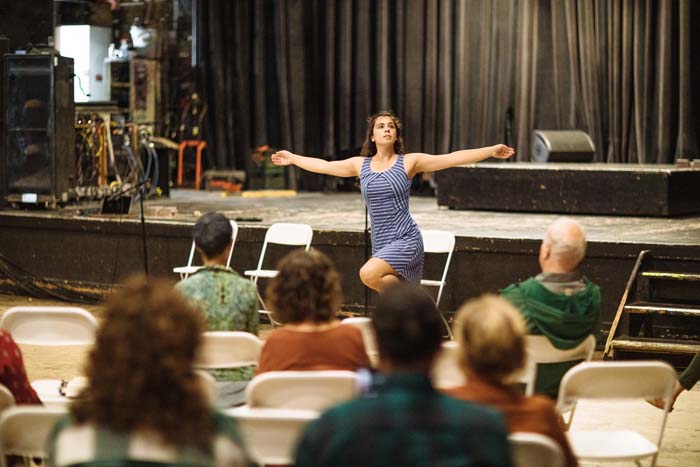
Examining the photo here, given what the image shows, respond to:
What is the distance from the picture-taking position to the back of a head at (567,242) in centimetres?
385

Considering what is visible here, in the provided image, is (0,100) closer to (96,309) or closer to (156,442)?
(96,309)

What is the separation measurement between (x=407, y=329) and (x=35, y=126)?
25.4 feet

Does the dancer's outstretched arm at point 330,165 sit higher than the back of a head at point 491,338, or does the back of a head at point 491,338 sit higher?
the dancer's outstretched arm at point 330,165

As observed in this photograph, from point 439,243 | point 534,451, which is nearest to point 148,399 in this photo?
point 534,451

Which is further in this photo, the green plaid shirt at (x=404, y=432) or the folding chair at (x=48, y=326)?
the folding chair at (x=48, y=326)

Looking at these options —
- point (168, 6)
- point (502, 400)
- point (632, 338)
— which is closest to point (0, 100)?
point (168, 6)

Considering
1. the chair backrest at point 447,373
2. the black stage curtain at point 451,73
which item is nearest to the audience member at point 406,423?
the chair backrest at point 447,373

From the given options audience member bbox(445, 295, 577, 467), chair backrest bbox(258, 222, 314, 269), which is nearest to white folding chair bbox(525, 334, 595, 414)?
audience member bbox(445, 295, 577, 467)

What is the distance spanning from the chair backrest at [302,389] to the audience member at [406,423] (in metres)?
0.80

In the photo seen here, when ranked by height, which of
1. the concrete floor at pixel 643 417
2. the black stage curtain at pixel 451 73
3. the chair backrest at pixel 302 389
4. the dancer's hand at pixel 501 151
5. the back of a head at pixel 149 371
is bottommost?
the concrete floor at pixel 643 417

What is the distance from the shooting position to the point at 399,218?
5914 mm

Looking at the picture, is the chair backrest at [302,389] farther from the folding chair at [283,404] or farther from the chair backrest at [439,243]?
the chair backrest at [439,243]

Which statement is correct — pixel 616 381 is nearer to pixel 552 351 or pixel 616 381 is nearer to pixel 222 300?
pixel 552 351

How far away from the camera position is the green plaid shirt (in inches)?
85.1
